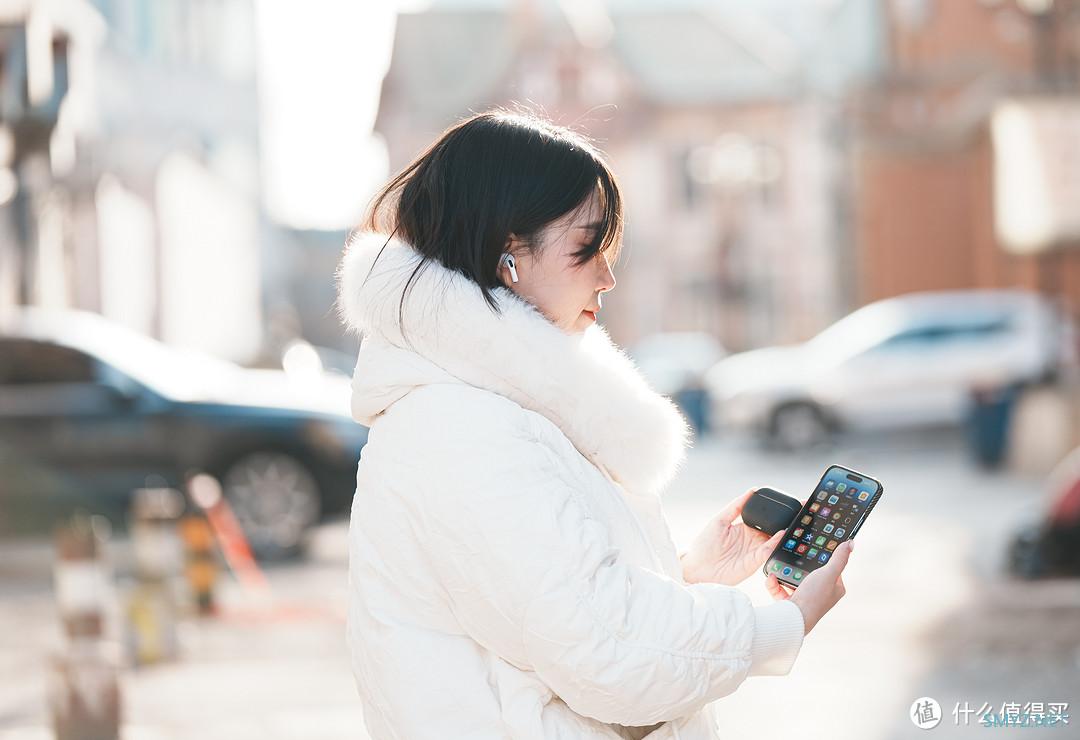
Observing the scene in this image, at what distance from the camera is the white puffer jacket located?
163cm

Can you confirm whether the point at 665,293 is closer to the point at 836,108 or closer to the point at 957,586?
the point at 836,108

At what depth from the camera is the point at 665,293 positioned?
131 feet

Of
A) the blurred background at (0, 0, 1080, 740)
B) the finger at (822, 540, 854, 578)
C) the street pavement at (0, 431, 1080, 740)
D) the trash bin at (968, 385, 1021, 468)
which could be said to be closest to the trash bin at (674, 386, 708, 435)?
the blurred background at (0, 0, 1080, 740)

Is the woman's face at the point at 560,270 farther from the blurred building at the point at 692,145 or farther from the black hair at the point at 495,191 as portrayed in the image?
the blurred building at the point at 692,145

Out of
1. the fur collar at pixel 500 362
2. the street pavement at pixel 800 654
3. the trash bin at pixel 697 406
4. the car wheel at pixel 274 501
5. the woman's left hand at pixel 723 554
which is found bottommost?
the trash bin at pixel 697 406

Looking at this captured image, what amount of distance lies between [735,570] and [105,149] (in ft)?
60.7

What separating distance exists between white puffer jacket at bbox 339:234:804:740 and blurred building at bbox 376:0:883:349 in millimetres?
36156

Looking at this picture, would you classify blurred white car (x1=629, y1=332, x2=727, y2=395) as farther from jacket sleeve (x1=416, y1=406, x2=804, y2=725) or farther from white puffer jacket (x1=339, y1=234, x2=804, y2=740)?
jacket sleeve (x1=416, y1=406, x2=804, y2=725)

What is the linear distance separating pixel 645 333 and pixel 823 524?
37.9 metres

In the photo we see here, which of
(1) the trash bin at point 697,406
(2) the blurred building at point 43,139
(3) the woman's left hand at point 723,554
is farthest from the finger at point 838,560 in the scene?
(1) the trash bin at point 697,406

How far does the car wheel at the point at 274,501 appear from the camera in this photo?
934 centimetres

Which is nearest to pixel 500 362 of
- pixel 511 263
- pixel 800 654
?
pixel 511 263

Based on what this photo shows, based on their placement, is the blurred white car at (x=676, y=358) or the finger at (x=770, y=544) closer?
the finger at (x=770, y=544)

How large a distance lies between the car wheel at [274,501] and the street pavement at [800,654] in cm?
21
